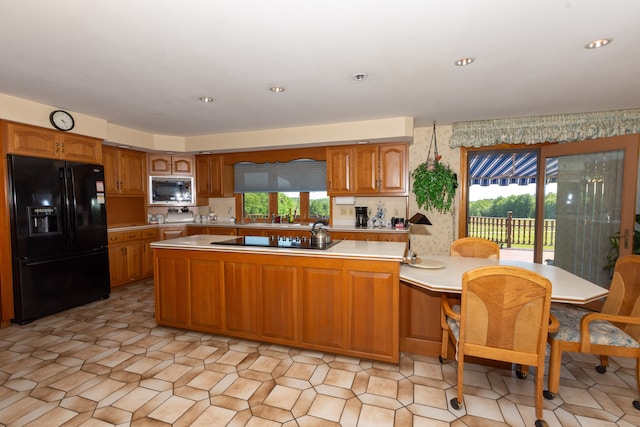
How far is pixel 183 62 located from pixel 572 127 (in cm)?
458

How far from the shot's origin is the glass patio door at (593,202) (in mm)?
3244

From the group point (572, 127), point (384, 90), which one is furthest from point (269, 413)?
point (572, 127)

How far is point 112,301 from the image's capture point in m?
4.00

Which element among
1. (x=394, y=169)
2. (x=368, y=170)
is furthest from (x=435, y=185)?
(x=368, y=170)

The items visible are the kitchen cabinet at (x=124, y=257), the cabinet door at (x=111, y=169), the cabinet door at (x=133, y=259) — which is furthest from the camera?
the cabinet door at (x=133, y=259)

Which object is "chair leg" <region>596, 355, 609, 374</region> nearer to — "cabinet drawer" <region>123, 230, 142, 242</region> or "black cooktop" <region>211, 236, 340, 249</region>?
"black cooktop" <region>211, 236, 340, 249</region>

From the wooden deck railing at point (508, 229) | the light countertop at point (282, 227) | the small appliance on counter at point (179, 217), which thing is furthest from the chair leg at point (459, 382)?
the wooden deck railing at point (508, 229)

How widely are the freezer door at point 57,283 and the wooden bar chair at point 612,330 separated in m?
4.85

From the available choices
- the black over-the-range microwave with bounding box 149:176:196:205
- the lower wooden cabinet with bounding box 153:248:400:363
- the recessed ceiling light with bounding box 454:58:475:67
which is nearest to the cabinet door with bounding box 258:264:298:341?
the lower wooden cabinet with bounding box 153:248:400:363

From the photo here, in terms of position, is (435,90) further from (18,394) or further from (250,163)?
(18,394)

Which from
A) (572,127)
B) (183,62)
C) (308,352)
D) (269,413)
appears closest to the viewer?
(269,413)

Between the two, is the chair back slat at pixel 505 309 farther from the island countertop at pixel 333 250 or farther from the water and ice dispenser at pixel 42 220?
the water and ice dispenser at pixel 42 220

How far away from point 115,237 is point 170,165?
1589 mm

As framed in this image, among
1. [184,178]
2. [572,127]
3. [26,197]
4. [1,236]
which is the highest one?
[572,127]
